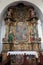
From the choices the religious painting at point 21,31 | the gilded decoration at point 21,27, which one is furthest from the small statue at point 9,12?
the religious painting at point 21,31

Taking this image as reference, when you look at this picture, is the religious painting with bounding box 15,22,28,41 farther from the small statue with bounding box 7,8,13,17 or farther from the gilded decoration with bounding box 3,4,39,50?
the small statue with bounding box 7,8,13,17

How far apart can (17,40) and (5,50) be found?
1.01m

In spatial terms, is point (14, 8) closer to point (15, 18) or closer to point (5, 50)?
point (15, 18)

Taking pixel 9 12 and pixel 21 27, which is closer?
pixel 9 12

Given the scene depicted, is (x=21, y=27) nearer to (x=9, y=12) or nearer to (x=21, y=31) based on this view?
(x=21, y=31)

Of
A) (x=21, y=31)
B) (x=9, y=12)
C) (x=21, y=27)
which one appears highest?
(x=9, y=12)

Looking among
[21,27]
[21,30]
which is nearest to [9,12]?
[21,27]

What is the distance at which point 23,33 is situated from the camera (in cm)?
1076

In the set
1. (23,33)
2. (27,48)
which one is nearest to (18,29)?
(23,33)

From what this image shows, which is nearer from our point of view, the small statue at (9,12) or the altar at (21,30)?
the altar at (21,30)

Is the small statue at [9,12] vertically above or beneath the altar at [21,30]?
above

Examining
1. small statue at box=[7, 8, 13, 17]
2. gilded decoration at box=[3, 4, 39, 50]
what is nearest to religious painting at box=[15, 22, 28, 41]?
gilded decoration at box=[3, 4, 39, 50]

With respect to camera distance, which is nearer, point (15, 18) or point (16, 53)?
point (16, 53)

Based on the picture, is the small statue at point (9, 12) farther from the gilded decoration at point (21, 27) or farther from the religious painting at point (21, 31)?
the religious painting at point (21, 31)
